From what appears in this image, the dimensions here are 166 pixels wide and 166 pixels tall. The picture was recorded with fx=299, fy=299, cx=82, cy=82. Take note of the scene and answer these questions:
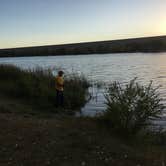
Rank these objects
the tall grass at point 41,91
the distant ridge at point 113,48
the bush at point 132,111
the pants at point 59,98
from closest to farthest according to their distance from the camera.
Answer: the bush at point 132,111
the pants at point 59,98
the tall grass at point 41,91
the distant ridge at point 113,48

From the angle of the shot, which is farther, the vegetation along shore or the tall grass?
the tall grass

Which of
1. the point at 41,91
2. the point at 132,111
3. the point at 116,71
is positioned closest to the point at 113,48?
the point at 116,71

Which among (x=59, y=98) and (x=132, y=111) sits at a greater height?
(x=132, y=111)

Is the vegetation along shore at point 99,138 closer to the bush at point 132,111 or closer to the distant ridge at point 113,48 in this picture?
the bush at point 132,111

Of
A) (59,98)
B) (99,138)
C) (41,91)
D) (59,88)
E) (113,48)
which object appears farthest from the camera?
(113,48)

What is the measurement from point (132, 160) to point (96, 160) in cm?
74

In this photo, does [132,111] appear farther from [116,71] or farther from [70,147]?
[116,71]

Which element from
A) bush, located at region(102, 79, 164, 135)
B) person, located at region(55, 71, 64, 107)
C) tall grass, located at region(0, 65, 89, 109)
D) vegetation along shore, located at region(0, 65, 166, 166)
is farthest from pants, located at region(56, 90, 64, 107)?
bush, located at region(102, 79, 164, 135)

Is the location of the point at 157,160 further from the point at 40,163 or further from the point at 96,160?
the point at 40,163

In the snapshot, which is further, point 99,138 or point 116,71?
point 116,71

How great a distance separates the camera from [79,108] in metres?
14.8

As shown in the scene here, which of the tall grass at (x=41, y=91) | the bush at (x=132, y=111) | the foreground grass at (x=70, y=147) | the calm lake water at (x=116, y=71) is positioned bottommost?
the calm lake water at (x=116, y=71)

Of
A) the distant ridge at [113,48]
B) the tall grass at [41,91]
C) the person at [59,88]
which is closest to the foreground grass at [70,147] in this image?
the person at [59,88]

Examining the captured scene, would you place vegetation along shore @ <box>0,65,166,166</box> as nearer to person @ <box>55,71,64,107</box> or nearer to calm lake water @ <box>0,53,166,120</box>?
person @ <box>55,71,64,107</box>
